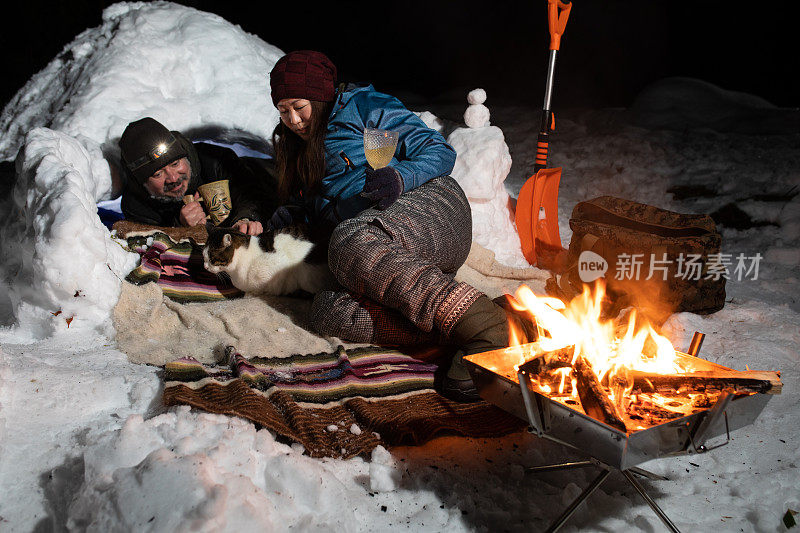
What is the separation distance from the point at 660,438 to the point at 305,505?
95 centimetres

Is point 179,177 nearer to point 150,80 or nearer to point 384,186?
point 150,80

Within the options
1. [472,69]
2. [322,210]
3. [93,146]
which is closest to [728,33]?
[472,69]

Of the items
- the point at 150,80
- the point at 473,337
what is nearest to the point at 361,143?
the point at 473,337

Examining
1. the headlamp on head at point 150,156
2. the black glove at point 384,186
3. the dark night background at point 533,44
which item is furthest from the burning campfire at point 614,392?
the dark night background at point 533,44

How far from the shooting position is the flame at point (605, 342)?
164 centimetres

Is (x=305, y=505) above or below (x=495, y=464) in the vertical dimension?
above

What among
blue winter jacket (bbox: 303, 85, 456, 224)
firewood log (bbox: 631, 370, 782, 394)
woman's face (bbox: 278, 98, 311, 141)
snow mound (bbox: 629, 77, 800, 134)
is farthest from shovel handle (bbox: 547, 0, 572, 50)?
snow mound (bbox: 629, 77, 800, 134)

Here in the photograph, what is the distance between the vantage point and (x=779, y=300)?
3119 mm

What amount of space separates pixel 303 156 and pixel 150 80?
5.86ft

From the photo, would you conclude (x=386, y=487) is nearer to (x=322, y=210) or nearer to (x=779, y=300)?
(x=322, y=210)

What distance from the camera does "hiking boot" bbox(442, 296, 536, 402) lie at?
2086 millimetres

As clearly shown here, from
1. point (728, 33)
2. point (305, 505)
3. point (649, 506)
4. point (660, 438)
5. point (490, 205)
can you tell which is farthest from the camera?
point (728, 33)

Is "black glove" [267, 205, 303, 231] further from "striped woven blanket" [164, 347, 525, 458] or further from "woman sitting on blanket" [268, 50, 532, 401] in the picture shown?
"striped woven blanket" [164, 347, 525, 458]

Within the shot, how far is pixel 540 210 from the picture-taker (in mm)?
3750
